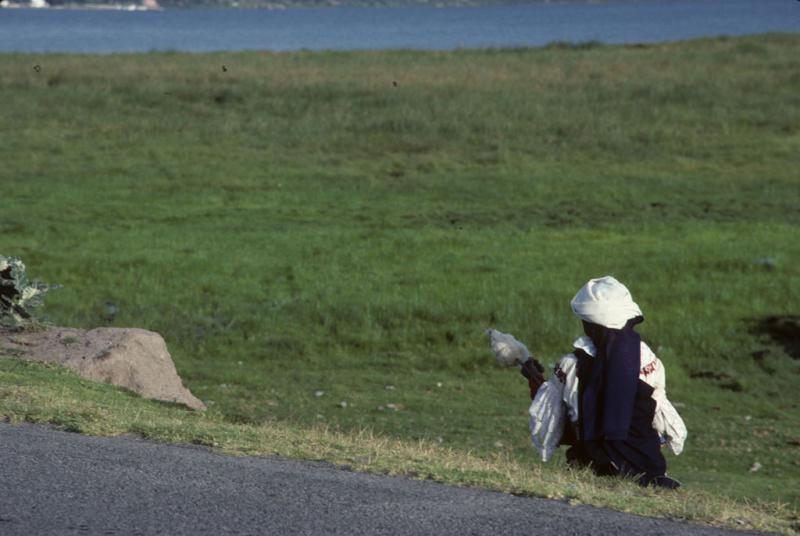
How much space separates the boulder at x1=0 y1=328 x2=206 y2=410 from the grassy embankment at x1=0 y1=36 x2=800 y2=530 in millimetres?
675

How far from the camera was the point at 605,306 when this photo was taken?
761 cm

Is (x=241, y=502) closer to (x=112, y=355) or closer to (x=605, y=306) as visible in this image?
(x=605, y=306)

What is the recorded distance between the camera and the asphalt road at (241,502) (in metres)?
6.24

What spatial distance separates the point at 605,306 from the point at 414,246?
14.5 meters

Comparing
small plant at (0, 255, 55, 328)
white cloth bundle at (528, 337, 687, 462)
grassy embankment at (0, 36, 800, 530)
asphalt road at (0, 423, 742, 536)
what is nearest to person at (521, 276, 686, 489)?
white cloth bundle at (528, 337, 687, 462)

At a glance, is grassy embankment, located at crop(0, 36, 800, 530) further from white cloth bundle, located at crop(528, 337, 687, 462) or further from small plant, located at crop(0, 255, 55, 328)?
small plant, located at crop(0, 255, 55, 328)

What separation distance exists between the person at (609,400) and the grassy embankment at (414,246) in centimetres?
23

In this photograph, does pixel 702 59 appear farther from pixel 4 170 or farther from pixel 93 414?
pixel 93 414

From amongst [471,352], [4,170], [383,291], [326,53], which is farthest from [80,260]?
[326,53]

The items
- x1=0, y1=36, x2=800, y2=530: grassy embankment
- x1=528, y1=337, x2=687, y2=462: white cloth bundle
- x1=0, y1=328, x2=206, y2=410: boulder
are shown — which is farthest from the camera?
x1=0, y1=328, x2=206, y2=410: boulder

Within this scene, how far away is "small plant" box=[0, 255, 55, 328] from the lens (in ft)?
42.8

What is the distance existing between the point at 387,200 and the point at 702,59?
81.2 feet

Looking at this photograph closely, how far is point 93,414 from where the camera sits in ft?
29.1

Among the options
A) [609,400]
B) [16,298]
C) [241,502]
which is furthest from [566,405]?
[16,298]
